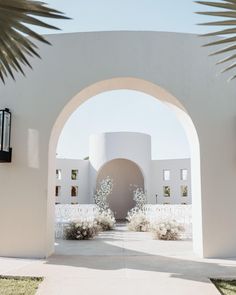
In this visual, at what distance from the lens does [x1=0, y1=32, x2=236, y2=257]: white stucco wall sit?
7.36 m

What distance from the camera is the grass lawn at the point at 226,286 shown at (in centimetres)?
485

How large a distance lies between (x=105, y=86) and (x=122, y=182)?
13288 millimetres

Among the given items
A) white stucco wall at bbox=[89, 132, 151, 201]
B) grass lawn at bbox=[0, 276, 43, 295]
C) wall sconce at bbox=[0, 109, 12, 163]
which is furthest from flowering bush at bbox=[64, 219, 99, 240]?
white stucco wall at bbox=[89, 132, 151, 201]

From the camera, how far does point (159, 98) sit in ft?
27.6

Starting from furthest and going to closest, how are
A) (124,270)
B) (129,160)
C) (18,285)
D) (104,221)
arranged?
(129,160) → (104,221) → (124,270) → (18,285)

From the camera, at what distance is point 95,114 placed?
55.4ft

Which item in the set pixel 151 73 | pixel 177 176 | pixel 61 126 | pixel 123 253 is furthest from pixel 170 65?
pixel 177 176

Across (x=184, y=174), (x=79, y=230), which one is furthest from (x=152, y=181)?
(x=79, y=230)

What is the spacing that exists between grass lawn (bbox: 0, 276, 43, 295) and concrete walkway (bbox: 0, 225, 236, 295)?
140mm

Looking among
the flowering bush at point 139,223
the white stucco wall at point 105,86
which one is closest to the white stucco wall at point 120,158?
the flowering bush at point 139,223

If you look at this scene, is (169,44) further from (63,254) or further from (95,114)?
(95,114)

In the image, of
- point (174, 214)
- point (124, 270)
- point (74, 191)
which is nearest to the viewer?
point (124, 270)

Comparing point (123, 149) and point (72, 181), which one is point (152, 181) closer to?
point (123, 149)

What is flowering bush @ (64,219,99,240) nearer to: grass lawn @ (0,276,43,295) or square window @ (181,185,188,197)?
grass lawn @ (0,276,43,295)
